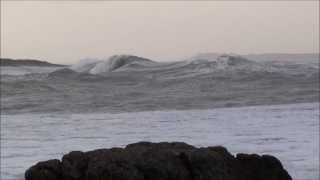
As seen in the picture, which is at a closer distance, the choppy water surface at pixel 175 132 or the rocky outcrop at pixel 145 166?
the rocky outcrop at pixel 145 166

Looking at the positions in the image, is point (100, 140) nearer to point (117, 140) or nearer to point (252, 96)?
point (117, 140)

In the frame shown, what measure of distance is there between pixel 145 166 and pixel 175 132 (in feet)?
23.1

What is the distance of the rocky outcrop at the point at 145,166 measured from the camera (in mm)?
4023

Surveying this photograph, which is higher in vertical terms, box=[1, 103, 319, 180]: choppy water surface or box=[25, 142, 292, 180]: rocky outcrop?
box=[25, 142, 292, 180]: rocky outcrop

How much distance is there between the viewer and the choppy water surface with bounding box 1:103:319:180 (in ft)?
27.4

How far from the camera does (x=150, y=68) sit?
35.5 m

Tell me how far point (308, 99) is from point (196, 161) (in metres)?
14.2

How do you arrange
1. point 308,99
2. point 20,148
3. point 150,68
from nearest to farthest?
1. point 20,148
2. point 308,99
3. point 150,68

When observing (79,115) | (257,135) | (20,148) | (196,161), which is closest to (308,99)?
(79,115)

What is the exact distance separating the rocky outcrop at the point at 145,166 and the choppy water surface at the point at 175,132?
272cm

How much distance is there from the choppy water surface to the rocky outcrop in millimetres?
2720

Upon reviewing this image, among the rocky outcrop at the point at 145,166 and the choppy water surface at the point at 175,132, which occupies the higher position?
the rocky outcrop at the point at 145,166

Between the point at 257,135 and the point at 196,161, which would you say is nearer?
the point at 196,161

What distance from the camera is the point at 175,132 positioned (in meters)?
11.1
